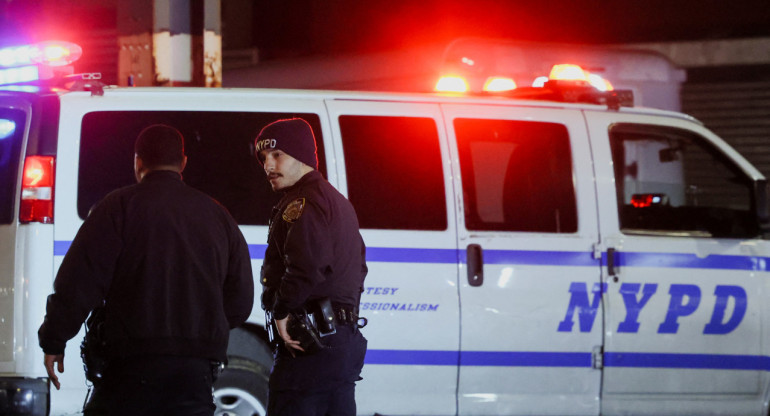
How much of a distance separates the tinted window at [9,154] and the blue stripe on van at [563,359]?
1.74 m

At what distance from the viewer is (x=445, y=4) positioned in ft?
47.4

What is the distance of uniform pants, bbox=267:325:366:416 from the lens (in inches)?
144

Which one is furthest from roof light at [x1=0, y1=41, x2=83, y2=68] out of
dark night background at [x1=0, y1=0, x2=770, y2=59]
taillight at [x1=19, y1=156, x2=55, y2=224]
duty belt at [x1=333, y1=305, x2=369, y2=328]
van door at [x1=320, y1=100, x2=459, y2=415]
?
dark night background at [x1=0, y1=0, x2=770, y2=59]

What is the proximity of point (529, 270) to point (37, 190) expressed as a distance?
2320 mm

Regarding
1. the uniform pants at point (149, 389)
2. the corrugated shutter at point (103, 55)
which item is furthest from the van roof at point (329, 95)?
the corrugated shutter at point (103, 55)

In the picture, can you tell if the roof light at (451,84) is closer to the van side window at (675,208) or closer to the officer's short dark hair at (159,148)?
the van side window at (675,208)

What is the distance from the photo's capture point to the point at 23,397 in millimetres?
4199

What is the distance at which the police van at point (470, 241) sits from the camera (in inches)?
175

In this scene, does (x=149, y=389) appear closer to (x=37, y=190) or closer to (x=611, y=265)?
(x=37, y=190)

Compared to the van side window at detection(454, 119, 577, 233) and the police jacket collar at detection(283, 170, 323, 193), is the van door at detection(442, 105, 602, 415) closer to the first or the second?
the van side window at detection(454, 119, 577, 233)

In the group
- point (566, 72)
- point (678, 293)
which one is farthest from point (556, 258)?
point (566, 72)

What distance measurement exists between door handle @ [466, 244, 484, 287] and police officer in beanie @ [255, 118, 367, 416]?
1.19 m

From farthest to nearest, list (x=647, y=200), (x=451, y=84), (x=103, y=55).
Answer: (x=103, y=55) → (x=451, y=84) → (x=647, y=200)

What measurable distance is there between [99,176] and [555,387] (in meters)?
2.42
